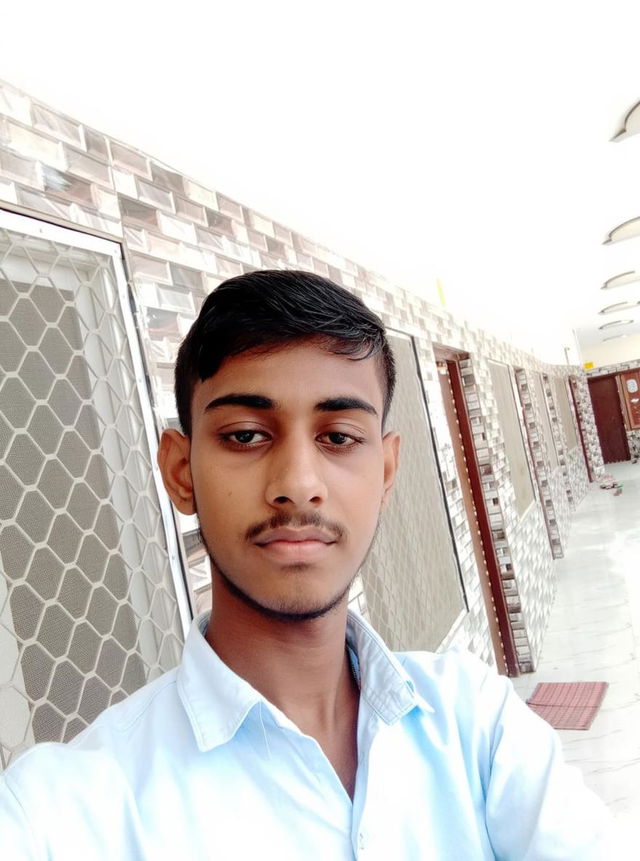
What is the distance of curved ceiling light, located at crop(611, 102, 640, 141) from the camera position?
245 centimetres

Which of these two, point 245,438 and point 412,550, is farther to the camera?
point 412,550

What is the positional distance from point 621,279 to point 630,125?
356 cm

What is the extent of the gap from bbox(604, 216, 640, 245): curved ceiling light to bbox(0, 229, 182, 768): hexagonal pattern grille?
3679mm

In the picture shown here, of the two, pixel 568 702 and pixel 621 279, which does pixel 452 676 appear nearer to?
pixel 568 702

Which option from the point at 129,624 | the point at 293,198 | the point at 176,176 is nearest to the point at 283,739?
the point at 129,624

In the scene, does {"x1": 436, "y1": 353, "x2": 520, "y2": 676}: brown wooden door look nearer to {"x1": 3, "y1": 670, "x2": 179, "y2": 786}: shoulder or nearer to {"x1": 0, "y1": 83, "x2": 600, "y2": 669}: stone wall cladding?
{"x1": 0, "y1": 83, "x2": 600, "y2": 669}: stone wall cladding

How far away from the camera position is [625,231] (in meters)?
4.20

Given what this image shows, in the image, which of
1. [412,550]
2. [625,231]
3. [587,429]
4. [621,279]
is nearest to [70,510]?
[412,550]

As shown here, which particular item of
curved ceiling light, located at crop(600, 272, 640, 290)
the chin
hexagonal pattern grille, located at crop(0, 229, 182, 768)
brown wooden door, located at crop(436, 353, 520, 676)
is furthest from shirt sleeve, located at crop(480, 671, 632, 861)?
curved ceiling light, located at crop(600, 272, 640, 290)

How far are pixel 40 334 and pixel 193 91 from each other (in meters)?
0.74

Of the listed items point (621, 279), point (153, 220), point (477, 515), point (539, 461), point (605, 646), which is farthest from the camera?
point (539, 461)

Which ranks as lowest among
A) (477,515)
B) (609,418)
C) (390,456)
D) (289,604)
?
(477,515)

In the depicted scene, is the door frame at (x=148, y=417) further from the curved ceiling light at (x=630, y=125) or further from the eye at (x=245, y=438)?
the curved ceiling light at (x=630, y=125)

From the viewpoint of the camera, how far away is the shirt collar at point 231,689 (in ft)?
1.96
